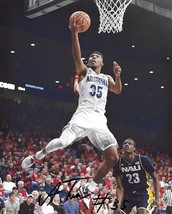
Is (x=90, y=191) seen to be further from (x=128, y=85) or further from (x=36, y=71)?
(x=128, y=85)

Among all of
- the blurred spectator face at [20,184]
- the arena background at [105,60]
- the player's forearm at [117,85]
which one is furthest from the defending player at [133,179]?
the arena background at [105,60]

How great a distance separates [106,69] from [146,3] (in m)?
6.72

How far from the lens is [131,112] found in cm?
2605

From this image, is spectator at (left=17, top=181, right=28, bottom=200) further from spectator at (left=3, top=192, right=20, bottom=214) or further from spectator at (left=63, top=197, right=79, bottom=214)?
spectator at (left=63, top=197, right=79, bottom=214)

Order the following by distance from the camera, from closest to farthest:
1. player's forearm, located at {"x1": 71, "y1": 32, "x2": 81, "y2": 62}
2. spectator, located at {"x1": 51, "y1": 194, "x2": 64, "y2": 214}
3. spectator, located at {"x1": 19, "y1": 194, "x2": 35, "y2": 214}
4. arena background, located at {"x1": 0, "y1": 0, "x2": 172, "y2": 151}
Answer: player's forearm, located at {"x1": 71, "y1": 32, "x2": 81, "y2": 62} < spectator, located at {"x1": 19, "y1": 194, "x2": 35, "y2": 214} < spectator, located at {"x1": 51, "y1": 194, "x2": 64, "y2": 214} < arena background, located at {"x1": 0, "y1": 0, "x2": 172, "y2": 151}

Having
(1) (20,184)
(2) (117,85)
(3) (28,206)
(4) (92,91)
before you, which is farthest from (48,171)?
(4) (92,91)

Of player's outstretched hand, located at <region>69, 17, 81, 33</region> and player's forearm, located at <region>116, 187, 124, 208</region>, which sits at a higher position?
player's outstretched hand, located at <region>69, 17, 81, 33</region>

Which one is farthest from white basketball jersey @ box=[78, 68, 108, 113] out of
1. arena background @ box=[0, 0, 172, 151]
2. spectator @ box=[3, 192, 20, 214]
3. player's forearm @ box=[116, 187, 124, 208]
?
arena background @ box=[0, 0, 172, 151]

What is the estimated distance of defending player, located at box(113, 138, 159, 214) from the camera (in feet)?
25.1

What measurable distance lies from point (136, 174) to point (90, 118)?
1239mm

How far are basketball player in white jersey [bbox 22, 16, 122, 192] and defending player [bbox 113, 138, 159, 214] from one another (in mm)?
439

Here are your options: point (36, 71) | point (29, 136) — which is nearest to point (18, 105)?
point (36, 71)

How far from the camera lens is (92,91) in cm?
748

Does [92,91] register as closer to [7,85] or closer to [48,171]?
[48,171]
